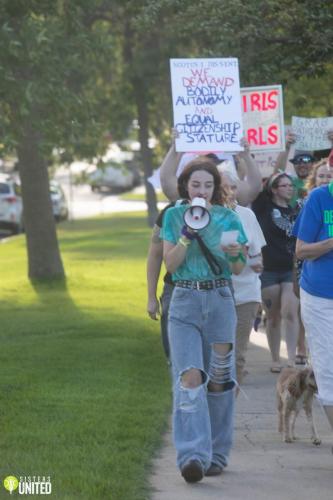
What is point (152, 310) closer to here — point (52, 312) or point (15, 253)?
point (52, 312)

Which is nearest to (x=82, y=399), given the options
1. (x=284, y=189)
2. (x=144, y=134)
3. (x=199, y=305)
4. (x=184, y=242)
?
(x=199, y=305)

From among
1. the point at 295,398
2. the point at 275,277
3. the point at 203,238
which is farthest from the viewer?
the point at 275,277

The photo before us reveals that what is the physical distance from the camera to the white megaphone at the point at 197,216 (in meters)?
6.98

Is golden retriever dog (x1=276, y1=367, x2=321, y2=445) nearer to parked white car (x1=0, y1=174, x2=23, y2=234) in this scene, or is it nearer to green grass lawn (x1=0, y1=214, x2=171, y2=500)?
green grass lawn (x1=0, y1=214, x2=171, y2=500)

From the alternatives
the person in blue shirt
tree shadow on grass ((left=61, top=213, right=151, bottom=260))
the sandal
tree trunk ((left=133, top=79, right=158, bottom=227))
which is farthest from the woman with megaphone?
tree trunk ((left=133, top=79, right=158, bottom=227))

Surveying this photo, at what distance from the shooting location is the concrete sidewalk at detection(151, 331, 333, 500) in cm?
696

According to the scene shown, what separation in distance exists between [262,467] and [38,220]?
461 inches

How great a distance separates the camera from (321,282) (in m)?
7.31

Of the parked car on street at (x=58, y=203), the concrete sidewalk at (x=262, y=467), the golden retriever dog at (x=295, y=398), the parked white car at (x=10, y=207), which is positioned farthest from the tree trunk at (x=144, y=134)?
the golden retriever dog at (x=295, y=398)

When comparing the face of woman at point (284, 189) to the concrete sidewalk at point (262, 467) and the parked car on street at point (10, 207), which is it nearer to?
the concrete sidewalk at point (262, 467)

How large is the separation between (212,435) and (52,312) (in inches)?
326

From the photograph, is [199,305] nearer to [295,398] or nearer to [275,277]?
[295,398]

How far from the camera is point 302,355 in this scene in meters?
12.3

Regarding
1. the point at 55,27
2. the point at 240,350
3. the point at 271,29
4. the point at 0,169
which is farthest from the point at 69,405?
the point at 0,169
